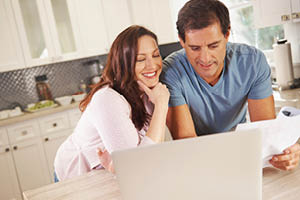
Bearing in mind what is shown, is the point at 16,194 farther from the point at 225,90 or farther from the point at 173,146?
the point at 173,146

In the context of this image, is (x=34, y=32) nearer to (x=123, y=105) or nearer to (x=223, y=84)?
(x=123, y=105)

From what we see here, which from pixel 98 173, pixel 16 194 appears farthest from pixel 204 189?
pixel 16 194

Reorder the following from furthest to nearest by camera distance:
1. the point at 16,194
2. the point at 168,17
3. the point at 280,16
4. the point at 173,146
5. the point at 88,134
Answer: the point at 168,17
the point at 16,194
the point at 280,16
the point at 88,134
the point at 173,146

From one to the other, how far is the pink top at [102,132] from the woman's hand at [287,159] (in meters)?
0.53

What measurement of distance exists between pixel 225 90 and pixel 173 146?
88 cm

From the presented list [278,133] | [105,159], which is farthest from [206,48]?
[105,159]

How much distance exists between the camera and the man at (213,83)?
1354 mm

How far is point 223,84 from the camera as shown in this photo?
1.51 m

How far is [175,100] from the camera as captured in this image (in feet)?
4.86

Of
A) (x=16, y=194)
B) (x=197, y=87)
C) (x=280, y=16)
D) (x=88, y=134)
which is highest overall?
(x=280, y=16)

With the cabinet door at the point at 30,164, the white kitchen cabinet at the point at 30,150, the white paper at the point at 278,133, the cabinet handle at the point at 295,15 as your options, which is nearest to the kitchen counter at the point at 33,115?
the white kitchen cabinet at the point at 30,150

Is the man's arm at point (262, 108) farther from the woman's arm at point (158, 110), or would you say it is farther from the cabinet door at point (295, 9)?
the cabinet door at point (295, 9)

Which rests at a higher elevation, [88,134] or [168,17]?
[168,17]

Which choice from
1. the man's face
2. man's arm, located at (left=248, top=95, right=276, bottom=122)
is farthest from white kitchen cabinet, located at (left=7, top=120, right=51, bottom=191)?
man's arm, located at (left=248, top=95, right=276, bottom=122)
